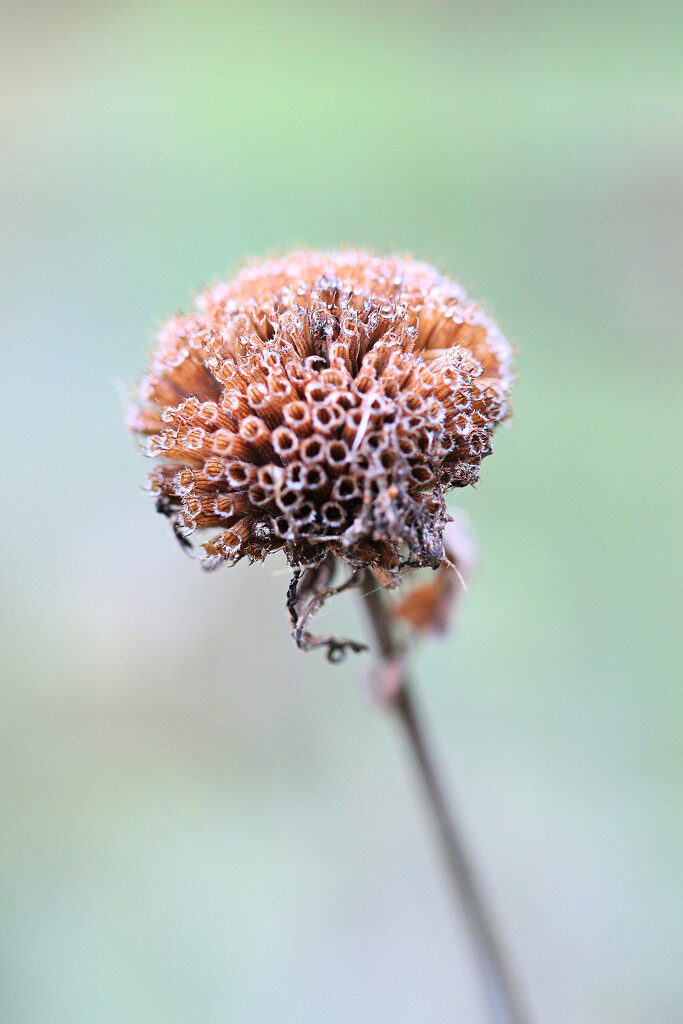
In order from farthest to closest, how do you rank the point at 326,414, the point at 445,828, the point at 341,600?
1. the point at 341,600
2. the point at 445,828
3. the point at 326,414

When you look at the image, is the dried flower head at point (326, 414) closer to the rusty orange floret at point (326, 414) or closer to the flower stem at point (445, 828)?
the rusty orange floret at point (326, 414)

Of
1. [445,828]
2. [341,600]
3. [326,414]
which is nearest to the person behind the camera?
[326,414]

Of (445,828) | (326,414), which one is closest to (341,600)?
(445,828)

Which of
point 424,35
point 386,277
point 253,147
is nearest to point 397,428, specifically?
point 386,277

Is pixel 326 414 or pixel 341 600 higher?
pixel 341 600

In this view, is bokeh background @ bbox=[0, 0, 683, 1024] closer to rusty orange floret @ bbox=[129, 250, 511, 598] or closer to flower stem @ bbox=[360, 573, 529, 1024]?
flower stem @ bbox=[360, 573, 529, 1024]

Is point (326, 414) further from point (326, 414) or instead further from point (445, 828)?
point (445, 828)

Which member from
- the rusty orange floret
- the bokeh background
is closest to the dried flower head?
the rusty orange floret

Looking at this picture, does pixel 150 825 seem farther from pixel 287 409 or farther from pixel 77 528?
pixel 287 409

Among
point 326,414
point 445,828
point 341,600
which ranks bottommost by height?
point 445,828
